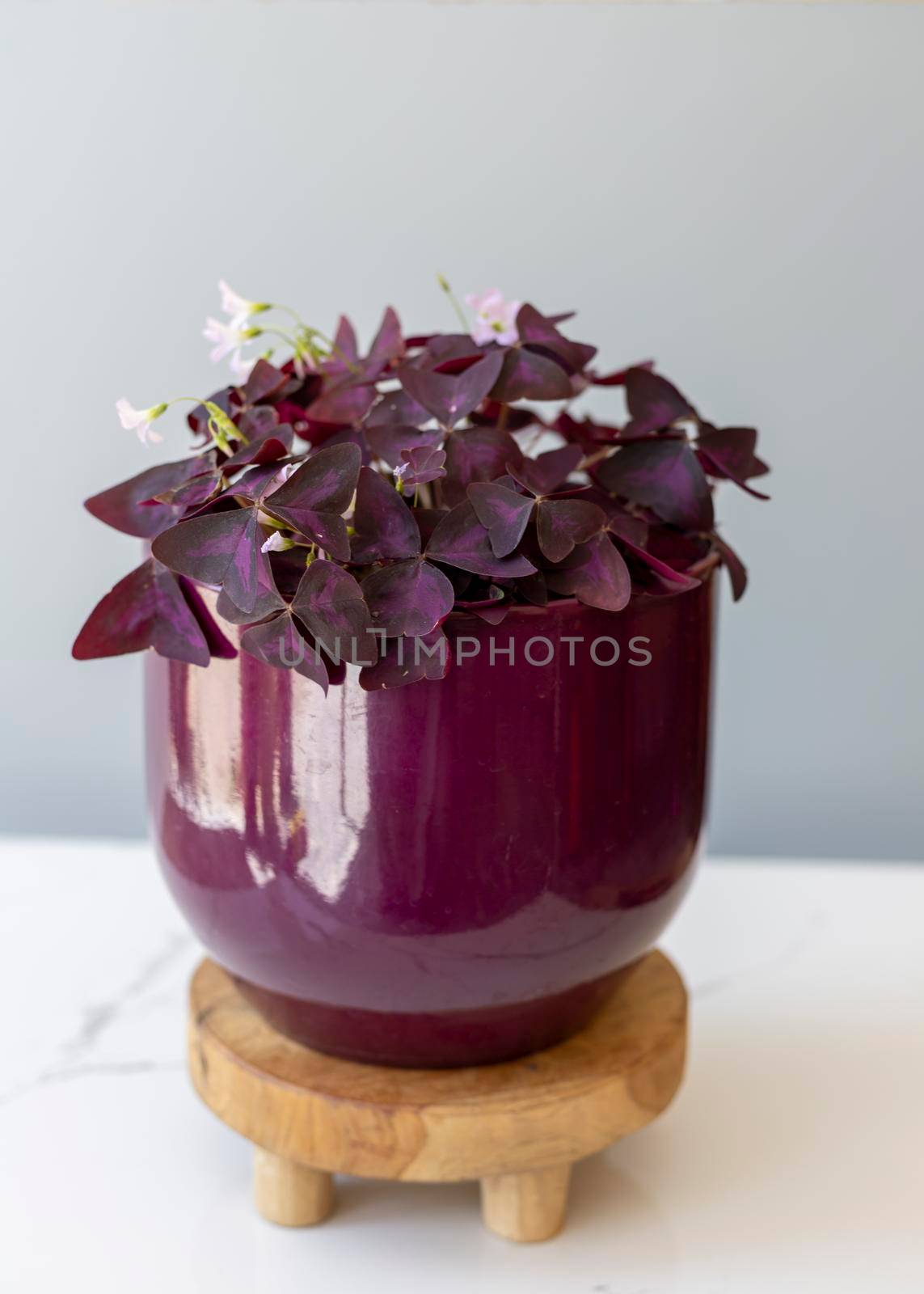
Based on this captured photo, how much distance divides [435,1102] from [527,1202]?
0.07 m

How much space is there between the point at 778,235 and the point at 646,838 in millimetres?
606

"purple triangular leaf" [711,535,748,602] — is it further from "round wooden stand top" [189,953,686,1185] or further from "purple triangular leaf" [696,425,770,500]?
"round wooden stand top" [189,953,686,1185]

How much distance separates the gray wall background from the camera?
0.94m

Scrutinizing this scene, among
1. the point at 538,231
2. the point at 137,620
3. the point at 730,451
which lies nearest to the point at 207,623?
the point at 137,620

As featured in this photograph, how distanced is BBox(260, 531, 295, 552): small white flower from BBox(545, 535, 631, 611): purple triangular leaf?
97 millimetres

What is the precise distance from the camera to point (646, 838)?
53 cm

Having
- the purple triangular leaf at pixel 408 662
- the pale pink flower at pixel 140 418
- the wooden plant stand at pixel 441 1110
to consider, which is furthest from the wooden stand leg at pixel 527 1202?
the pale pink flower at pixel 140 418

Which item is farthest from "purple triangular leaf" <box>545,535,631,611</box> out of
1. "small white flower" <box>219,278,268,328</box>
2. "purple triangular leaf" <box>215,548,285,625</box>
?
"small white flower" <box>219,278,268,328</box>

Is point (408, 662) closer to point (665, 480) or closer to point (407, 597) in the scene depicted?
point (407, 597)

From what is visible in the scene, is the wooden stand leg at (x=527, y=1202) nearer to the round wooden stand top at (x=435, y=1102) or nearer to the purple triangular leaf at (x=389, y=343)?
the round wooden stand top at (x=435, y=1102)

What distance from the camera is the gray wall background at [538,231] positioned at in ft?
3.09

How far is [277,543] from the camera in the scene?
1.57ft

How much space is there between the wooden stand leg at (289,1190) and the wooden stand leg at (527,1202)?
0.24ft

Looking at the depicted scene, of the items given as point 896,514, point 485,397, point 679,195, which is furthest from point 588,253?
point 485,397
